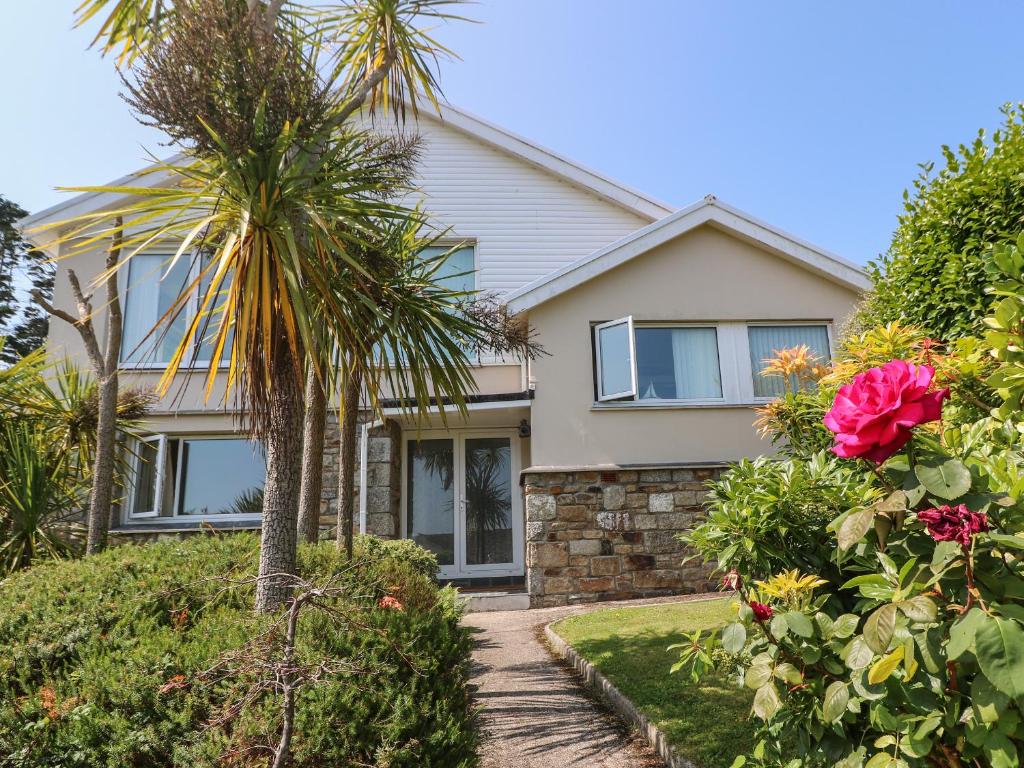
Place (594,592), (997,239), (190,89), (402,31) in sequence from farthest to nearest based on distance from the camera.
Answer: (594,592) → (402,31) → (190,89) → (997,239)

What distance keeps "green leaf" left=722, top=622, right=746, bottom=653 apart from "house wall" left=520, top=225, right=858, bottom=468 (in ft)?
25.2

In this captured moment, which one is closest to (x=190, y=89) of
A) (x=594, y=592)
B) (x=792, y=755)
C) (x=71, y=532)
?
(x=792, y=755)

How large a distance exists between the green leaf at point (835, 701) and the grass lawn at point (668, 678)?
539mm

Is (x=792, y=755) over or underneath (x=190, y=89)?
underneath

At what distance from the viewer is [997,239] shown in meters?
3.49

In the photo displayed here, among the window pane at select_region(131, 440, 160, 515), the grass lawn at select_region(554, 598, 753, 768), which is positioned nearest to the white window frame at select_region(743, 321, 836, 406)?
the grass lawn at select_region(554, 598, 753, 768)

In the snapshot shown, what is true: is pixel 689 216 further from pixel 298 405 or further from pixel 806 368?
pixel 298 405

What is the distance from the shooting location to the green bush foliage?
11.3 ft

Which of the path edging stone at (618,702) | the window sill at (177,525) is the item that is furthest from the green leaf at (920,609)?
the window sill at (177,525)

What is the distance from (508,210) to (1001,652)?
12182mm

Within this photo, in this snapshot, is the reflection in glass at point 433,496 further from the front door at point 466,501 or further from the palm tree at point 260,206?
the palm tree at point 260,206

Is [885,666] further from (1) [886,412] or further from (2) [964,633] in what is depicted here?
(1) [886,412]

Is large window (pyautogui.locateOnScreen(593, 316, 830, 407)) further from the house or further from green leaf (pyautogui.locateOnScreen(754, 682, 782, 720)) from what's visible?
green leaf (pyautogui.locateOnScreen(754, 682, 782, 720))

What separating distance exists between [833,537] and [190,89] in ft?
14.4
